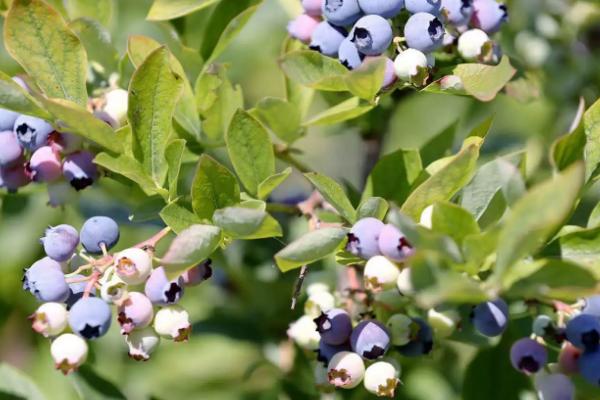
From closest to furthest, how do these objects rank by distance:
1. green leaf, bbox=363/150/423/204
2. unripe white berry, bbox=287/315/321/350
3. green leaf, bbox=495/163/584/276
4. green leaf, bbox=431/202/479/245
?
green leaf, bbox=495/163/584/276, green leaf, bbox=431/202/479/245, green leaf, bbox=363/150/423/204, unripe white berry, bbox=287/315/321/350

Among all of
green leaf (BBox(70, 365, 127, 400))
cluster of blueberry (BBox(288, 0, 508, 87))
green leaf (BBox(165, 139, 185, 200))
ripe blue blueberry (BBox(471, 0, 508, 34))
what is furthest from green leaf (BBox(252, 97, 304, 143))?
green leaf (BBox(70, 365, 127, 400))

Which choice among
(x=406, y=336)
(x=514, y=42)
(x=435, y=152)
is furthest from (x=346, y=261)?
(x=514, y=42)

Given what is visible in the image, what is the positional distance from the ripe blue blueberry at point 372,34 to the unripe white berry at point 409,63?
0.10 feet

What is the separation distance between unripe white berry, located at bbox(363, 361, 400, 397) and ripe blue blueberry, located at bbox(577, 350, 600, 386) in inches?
10.2

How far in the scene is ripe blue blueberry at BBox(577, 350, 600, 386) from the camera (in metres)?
1.16

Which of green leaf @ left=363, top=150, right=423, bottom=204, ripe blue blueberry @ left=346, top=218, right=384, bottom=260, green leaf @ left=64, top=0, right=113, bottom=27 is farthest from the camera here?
green leaf @ left=64, top=0, right=113, bottom=27

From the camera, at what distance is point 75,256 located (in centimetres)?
125

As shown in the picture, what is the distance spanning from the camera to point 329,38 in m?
1.28

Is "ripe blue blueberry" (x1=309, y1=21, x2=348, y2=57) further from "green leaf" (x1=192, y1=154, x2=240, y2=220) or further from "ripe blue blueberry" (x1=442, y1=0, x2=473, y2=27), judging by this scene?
"green leaf" (x1=192, y1=154, x2=240, y2=220)

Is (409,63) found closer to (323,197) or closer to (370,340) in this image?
(323,197)

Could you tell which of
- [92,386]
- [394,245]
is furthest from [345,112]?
[92,386]

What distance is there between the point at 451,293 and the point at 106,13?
94 centimetres

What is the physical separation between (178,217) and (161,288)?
0.10m

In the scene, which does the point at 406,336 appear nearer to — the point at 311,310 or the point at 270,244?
the point at 311,310
